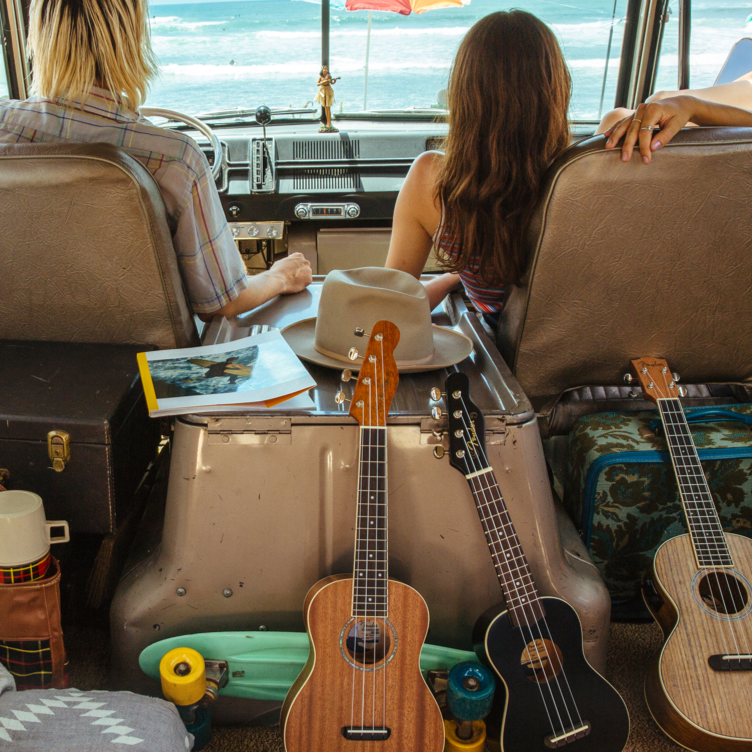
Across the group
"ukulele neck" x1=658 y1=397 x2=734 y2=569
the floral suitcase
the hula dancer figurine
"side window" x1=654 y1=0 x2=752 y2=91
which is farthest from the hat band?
"side window" x1=654 y1=0 x2=752 y2=91

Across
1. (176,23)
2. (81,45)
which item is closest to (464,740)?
(81,45)

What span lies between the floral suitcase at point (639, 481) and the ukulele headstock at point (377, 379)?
0.49 m

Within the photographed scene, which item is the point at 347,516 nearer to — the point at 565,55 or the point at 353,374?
the point at 353,374

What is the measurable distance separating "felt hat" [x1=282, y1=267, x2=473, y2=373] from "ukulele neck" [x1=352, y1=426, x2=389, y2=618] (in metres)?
0.21

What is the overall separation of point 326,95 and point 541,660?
2.41m

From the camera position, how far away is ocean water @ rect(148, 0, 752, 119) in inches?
108

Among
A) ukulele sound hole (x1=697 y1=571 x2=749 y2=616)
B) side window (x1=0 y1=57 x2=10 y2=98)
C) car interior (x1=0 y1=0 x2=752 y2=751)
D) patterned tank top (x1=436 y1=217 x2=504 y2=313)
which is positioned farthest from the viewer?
side window (x1=0 y1=57 x2=10 y2=98)

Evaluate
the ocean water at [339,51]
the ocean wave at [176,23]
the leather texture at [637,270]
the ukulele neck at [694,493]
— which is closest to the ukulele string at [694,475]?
the ukulele neck at [694,493]

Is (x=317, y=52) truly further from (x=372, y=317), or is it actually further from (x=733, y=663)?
(x=733, y=663)

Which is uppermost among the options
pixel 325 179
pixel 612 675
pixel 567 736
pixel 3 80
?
pixel 3 80

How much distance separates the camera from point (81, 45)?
1331 mm

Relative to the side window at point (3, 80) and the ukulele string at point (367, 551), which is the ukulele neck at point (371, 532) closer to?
the ukulele string at point (367, 551)

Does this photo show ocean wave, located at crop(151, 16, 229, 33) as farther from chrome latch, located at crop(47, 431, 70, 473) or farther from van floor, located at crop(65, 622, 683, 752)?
van floor, located at crop(65, 622, 683, 752)

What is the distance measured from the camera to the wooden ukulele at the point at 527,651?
108 centimetres
